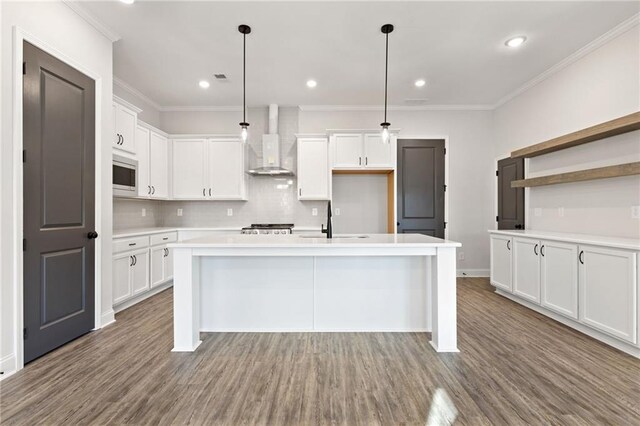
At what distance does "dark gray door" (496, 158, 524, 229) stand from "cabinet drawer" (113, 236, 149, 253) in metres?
5.33

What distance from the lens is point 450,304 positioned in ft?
8.45

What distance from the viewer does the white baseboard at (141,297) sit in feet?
12.0

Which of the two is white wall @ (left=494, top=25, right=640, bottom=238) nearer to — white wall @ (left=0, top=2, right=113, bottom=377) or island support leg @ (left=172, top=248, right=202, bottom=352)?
island support leg @ (left=172, top=248, right=202, bottom=352)

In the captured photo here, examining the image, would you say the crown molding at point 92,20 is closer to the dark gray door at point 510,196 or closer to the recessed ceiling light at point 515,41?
the recessed ceiling light at point 515,41

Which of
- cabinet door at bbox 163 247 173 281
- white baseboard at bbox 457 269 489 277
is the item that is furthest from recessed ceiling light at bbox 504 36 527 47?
cabinet door at bbox 163 247 173 281

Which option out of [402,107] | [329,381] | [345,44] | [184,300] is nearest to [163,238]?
[184,300]

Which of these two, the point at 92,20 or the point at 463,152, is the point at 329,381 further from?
the point at 463,152

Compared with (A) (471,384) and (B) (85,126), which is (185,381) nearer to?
(A) (471,384)

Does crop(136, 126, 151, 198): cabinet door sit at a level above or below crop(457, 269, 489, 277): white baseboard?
above

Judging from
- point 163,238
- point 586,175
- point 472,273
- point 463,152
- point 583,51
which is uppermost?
point 583,51

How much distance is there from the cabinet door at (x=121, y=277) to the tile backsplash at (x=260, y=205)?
1.78 m

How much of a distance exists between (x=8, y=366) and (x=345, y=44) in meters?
4.05

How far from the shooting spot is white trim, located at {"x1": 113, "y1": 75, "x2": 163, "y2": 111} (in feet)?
14.2

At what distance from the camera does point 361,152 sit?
4.92 meters
